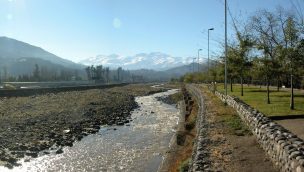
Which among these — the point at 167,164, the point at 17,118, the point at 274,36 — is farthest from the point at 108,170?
the point at 17,118

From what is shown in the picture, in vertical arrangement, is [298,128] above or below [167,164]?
above

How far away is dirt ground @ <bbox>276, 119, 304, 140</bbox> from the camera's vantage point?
2065cm

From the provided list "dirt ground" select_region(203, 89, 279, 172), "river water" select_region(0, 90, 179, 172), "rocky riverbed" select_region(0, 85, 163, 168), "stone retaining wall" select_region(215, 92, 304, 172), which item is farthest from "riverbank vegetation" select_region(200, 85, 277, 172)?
"rocky riverbed" select_region(0, 85, 163, 168)

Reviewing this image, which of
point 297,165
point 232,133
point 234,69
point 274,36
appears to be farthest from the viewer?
point 234,69

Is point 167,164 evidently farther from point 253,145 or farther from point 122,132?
point 122,132

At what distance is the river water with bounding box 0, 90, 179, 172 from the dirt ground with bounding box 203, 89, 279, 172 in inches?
168

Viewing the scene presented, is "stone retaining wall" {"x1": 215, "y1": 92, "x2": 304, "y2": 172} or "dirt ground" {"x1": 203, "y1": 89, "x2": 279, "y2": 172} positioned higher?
"stone retaining wall" {"x1": 215, "y1": 92, "x2": 304, "y2": 172}

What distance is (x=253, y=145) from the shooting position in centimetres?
1744

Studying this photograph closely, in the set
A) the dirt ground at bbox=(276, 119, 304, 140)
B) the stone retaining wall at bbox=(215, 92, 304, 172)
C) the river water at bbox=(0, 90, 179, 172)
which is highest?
the stone retaining wall at bbox=(215, 92, 304, 172)

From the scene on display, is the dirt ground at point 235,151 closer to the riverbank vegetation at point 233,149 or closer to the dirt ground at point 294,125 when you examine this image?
the riverbank vegetation at point 233,149

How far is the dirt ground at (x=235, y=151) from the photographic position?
13914mm

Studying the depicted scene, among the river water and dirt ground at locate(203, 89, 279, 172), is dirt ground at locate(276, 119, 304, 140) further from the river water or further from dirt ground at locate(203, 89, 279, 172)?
the river water

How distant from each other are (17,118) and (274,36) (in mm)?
28155

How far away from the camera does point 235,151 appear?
650 inches
